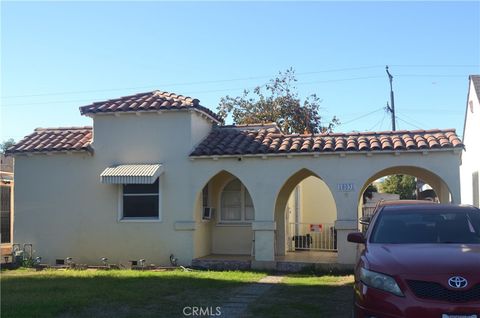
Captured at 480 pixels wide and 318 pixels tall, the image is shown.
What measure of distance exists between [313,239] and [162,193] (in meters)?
6.71

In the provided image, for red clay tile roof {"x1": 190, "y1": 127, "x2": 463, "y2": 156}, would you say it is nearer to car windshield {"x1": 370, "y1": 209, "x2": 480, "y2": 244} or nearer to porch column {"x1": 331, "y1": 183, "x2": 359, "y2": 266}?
porch column {"x1": 331, "y1": 183, "x2": 359, "y2": 266}

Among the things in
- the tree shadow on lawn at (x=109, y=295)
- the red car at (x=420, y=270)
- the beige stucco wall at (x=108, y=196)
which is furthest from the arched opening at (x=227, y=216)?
the red car at (x=420, y=270)

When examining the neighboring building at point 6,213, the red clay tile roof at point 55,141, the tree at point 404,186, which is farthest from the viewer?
the tree at point 404,186

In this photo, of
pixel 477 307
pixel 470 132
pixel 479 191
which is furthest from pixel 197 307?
pixel 470 132

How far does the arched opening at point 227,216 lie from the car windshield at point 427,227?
10027 mm

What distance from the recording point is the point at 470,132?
19703mm

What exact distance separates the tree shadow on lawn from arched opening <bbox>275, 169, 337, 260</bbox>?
17.2 ft

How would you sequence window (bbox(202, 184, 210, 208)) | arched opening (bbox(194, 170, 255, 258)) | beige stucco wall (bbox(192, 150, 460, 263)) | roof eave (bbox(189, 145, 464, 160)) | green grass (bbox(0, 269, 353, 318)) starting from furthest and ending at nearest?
arched opening (bbox(194, 170, 255, 258))
window (bbox(202, 184, 210, 208))
beige stucco wall (bbox(192, 150, 460, 263))
roof eave (bbox(189, 145, 464, 160))
green grass (bbox(0, 269, 353, 318))

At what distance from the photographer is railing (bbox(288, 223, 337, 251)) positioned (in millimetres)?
19516

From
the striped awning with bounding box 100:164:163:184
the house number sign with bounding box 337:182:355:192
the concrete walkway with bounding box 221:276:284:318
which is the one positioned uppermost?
the striped awning with bounding box 100:164:163:184

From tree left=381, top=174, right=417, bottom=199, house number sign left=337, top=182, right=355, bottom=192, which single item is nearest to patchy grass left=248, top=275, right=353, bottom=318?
house number sign left=337, top=182, right=355, bottom=192

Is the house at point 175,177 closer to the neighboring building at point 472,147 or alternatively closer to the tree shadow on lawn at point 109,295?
the neighboring building at point 472,147

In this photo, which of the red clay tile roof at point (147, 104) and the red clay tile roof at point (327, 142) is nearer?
the red clay tile roof at point (327, 142)

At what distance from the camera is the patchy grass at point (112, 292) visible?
9.03 metres
